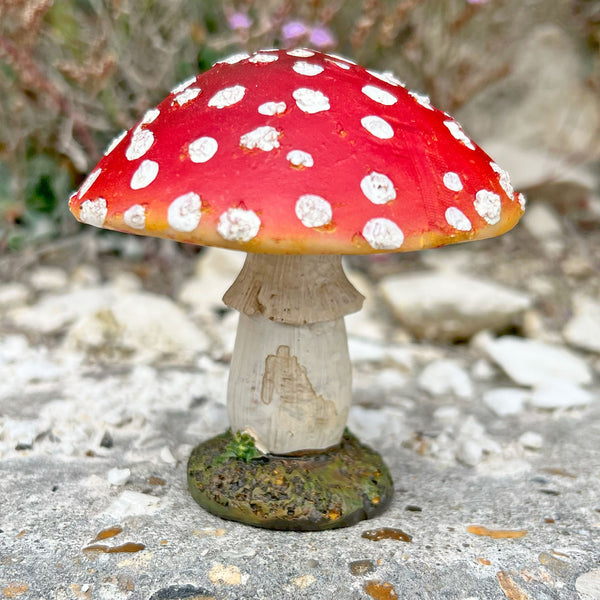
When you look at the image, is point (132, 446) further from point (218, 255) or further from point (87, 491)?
point (218, 255)

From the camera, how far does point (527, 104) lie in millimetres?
4352

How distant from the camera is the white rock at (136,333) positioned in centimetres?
273

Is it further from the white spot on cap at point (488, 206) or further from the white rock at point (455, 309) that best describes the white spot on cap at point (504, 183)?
the white rock at point (455, 309)

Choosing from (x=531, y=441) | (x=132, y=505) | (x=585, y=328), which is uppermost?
(x=585, y=328)

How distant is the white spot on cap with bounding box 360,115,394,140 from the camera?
1.38m

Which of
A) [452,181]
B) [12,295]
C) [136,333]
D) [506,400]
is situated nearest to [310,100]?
[452,181]

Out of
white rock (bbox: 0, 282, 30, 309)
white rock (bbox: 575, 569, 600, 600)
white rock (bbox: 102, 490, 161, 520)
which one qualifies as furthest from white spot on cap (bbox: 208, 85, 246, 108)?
white rock (bbox: 0, 282, 30, 309)

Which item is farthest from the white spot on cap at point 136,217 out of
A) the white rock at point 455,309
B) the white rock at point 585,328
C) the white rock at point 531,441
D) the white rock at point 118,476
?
the white rock at point 585,328

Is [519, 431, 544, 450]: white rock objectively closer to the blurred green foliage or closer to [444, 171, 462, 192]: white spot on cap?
[444, 171, 462, 192]: white spot on cap

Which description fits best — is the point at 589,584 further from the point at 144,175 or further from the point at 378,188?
the point at 144,175

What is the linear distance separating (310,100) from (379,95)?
0.16 m

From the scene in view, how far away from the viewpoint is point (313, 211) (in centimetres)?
127

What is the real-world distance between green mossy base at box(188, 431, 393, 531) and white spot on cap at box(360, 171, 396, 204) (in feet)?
2.36

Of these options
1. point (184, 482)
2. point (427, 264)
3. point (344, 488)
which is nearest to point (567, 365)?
point (427, 264)
